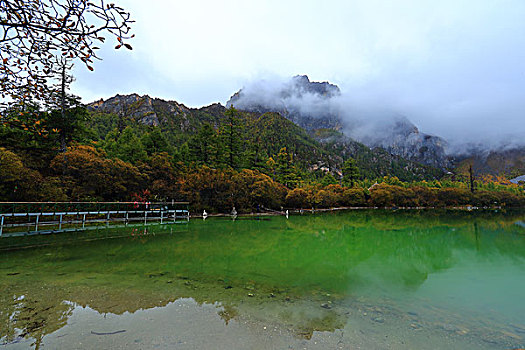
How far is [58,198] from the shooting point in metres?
15.3

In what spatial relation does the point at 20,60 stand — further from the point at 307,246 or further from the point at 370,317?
the point at 307,246

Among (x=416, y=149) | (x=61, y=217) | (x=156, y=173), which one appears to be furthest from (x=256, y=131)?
(x=416, y=149)

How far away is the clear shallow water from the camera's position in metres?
3.43

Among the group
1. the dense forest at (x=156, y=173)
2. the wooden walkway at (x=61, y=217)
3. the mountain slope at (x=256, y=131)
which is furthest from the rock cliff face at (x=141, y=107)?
the wooden walkway at (x=61, y=217)

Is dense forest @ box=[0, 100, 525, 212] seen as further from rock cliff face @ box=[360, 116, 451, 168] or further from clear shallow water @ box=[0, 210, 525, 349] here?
rock cliff face @ box=[360, 116, 451, 168]

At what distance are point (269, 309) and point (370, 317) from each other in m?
1.61

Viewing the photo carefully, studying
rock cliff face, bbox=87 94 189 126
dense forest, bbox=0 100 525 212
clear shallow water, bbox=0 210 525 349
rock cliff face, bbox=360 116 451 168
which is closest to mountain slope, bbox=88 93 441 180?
rock cliff face, bbox=87 94 189 126

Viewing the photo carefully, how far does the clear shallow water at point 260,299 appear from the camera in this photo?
3.43 m

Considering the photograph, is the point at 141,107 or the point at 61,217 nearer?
the point at 61,217

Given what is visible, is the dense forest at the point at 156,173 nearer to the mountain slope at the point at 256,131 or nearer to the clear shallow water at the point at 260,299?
the clear shallow water at the point at 260,299

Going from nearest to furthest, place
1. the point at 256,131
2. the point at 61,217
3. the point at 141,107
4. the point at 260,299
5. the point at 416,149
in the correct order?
the point at 260,299, the point at 61,217, the point at 141,107, the point at 256,131, the point at 416,149

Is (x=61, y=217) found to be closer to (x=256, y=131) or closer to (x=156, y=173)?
(x=156, y=173)

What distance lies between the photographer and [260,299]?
15.8 ft

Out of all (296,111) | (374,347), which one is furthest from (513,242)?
(296,111)
